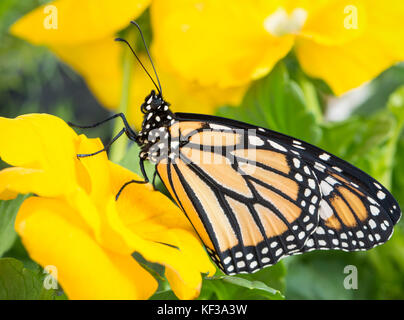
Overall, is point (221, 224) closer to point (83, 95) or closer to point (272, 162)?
point (272, 162)

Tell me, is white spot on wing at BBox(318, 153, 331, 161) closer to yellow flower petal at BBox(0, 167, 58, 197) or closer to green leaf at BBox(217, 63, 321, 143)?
green leaf at BBox(217, 63, 321, 143)

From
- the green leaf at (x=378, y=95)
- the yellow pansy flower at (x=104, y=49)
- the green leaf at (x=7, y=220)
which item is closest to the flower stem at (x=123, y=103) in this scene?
the yellow pansy flower at (x=104, y=49)

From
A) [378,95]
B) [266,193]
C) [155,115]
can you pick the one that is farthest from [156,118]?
[378,95]

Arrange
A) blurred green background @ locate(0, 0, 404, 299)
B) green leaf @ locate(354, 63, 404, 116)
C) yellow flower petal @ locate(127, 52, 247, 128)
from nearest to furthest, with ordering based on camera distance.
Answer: blurred green background @ locate(0, 0, 404, 299) < yellow flower petal @ locate(127, 52, 247, 128) < green leaf @ locate(354, 63, 404, 116)

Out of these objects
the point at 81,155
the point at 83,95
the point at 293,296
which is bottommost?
the point at 293,296

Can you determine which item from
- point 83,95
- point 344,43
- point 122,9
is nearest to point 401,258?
point 344,43

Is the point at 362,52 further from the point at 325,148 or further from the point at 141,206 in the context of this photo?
the point at 141,206

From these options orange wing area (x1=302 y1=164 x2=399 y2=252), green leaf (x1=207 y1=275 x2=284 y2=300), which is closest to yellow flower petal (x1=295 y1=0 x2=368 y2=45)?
orange wing area (x1=302 y1=164 x2=399 y2=252)
